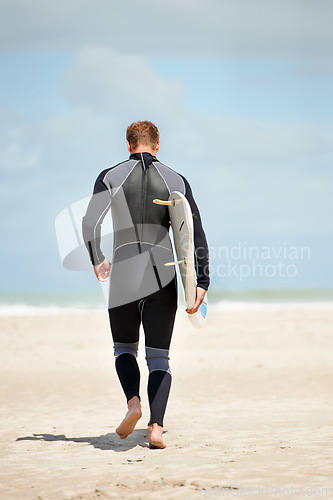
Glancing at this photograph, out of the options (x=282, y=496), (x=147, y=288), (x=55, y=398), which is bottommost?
(x=282, y=496)

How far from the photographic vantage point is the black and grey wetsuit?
13.4 feet

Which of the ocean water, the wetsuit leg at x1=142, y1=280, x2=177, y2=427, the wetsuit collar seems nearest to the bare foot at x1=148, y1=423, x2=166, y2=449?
the wetsuit leg at x1=142, y1=280, x2=177, y2=427

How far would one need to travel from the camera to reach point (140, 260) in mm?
4105

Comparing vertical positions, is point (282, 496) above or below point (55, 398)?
below

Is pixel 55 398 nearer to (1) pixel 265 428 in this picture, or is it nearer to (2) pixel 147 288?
(1) pixel 265 428

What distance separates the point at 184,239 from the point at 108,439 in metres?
1.65

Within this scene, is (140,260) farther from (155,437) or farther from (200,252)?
(155,437)

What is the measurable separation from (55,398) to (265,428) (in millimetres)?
3014

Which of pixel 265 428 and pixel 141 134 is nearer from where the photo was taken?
pixel 141 134

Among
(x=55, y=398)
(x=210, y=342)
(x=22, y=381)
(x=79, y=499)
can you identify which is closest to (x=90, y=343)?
(x=210, y=342)

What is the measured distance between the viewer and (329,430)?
182 inches

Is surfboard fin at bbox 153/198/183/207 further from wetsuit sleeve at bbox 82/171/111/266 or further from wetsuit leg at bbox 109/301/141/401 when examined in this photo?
wetsuit leg at bbox 109/301/141/401

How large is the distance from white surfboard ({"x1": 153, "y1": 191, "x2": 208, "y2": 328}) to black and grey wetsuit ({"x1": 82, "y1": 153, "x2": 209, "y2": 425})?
79 mm

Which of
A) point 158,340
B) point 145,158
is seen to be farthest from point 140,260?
point 145,158
